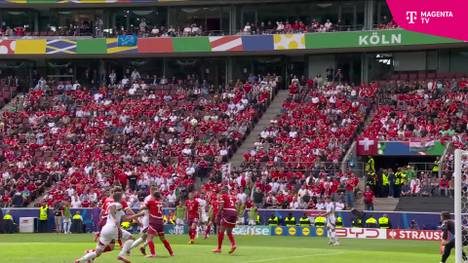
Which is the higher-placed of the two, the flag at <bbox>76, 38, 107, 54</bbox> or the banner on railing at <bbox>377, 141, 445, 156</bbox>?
the flag at <bbox>76, 38, 107, 54</bbox>

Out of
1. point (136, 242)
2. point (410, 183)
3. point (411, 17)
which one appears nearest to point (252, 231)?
point (410, 183)

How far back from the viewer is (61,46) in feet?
211

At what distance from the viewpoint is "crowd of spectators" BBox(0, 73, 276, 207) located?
165 ft

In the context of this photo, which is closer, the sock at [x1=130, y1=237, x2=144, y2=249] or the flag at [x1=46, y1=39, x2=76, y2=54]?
the sock at [x1=130, y1=237, x2=144, y2=249]

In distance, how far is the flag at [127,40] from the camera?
62875 mm

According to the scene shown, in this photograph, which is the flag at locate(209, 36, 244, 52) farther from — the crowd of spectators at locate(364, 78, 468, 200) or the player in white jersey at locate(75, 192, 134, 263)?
the player in white jersey at locate(75, 192, 134, 263)

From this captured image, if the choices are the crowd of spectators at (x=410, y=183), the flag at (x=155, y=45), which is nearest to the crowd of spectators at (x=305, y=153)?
the crowd of spectators at (x=410, y=183)

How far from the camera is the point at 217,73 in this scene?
214 feet

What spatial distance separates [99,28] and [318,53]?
49.6 ft

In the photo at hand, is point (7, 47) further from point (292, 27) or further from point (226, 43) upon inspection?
point (292, 27)

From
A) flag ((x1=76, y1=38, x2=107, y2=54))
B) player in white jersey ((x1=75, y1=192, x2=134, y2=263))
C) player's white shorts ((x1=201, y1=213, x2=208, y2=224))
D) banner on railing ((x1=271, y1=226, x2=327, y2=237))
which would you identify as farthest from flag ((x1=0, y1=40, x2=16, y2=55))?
player in white jersey ((x1=75, y1=192, x2=134, y2=263))

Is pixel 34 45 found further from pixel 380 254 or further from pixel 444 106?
pixel 380 254

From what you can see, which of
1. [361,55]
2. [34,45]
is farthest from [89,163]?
[361,55]

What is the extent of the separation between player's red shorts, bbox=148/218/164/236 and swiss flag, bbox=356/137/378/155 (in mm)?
25167
